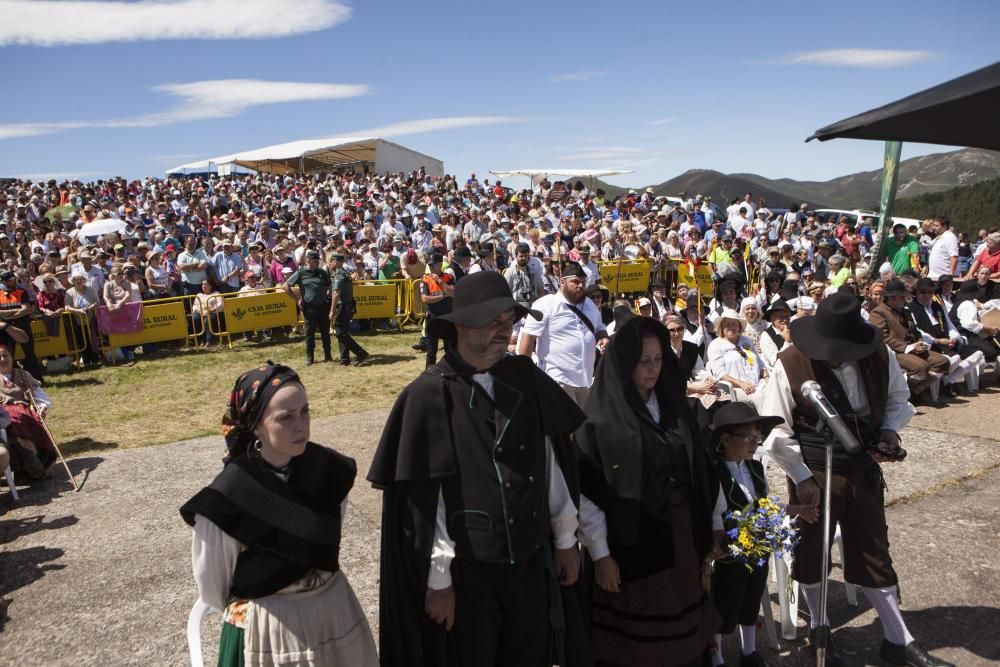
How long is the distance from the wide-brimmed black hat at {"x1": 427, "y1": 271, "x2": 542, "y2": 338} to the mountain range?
1082 inches

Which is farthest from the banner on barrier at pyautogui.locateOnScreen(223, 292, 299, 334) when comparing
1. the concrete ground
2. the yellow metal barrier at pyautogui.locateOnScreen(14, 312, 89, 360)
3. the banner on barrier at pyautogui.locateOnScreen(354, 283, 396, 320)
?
the concrete ground

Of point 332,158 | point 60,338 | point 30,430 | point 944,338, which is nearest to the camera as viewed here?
point 30,430

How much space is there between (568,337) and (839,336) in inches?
115

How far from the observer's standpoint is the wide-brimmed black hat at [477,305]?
9.50 ft

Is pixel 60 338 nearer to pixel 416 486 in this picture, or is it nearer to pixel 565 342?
pixel 565 342

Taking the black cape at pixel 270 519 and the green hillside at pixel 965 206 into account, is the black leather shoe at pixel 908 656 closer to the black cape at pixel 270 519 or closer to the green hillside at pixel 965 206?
the black cape at pixel 270 519

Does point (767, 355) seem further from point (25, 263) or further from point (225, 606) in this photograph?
point (25, 263)

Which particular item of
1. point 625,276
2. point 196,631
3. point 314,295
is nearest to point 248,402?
point 196,631

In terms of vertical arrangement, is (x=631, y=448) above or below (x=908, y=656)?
above

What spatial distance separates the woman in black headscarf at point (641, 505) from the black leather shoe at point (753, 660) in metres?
0.66

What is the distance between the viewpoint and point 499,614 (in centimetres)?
297

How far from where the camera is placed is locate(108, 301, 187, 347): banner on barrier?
12.9 m

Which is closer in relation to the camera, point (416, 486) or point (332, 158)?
point (416, 486)

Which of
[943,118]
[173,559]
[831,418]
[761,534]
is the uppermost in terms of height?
[943,118]
